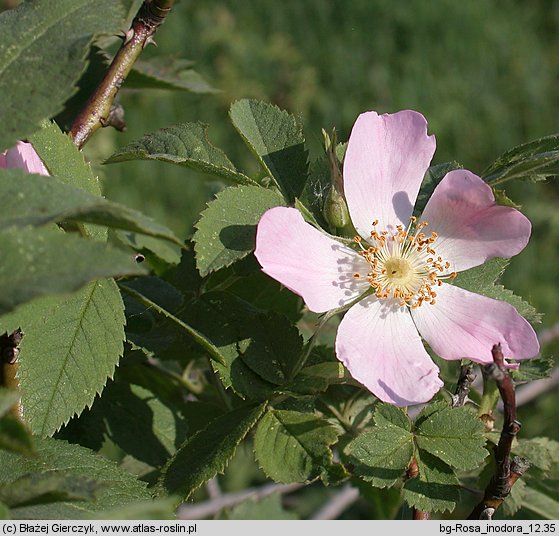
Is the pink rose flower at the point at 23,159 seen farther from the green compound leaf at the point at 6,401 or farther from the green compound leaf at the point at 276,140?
the green compound leaf at the point at 6,401

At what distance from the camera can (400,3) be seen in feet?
14.8

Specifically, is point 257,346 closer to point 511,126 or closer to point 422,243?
point 422,243

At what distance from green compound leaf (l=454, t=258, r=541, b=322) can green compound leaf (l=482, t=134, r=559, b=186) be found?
4.0 inches

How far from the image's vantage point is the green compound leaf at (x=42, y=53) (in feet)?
2.42

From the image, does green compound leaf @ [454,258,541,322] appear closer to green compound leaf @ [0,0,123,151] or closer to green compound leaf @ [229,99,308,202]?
green compound leaf @ [229,99,308,202]

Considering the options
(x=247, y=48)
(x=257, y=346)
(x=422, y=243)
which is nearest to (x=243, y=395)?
(x=257, y=346)

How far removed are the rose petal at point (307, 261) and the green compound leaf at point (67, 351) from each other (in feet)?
0.58

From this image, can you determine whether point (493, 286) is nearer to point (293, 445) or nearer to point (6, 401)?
point (293, 445)

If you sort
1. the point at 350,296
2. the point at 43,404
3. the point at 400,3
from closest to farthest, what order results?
1. the point at 43,404
2. the point at 350,296
3. the point at 400,3

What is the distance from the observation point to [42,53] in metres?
0.78

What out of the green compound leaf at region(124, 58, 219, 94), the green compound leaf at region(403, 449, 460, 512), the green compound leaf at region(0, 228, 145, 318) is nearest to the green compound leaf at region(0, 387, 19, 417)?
the green compound leaf at region(0, 228, 145, 318)

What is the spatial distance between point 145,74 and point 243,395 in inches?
22.0

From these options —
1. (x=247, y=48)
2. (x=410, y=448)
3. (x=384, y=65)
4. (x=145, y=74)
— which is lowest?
(x=384, y=65)

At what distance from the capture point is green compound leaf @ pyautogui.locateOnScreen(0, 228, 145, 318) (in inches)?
22.5
